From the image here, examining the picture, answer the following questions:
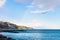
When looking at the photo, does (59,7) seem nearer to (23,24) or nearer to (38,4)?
(38,4)

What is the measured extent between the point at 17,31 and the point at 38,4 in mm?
533

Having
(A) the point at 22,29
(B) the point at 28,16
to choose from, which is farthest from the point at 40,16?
(A) the point at 22,29

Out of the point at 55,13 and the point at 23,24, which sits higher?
the point at 55,13

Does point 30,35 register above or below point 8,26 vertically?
below

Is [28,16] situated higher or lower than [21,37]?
higher

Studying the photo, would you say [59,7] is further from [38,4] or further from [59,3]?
[38,4]

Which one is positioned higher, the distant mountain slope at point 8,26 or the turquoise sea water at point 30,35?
the distant mountain slope at point 8,26

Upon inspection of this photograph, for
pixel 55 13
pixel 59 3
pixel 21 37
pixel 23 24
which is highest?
pixel 59 3

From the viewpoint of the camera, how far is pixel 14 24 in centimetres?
246

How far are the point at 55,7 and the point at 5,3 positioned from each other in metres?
0.78

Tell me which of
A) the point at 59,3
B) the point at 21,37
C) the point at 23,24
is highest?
the point at 59,3

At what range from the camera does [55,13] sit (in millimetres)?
2482

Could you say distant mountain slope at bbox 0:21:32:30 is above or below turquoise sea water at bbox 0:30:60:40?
above

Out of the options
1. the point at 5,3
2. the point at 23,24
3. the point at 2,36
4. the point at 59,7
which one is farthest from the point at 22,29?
the point at 59,7
